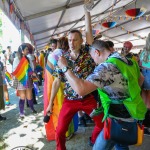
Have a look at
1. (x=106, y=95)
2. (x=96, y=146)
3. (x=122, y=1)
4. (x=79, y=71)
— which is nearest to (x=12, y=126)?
(x=79, y=71)

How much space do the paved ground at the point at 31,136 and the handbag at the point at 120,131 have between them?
5.04 ft

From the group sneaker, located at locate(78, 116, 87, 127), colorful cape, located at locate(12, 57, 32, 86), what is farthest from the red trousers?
colorful cape, located at locate(12, 57, 32, 86)

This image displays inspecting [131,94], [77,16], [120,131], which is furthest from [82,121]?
[77,16]

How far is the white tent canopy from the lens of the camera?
6.12 m

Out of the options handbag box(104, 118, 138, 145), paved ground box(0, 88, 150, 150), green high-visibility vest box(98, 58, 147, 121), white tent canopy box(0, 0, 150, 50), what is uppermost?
white tent canopy box(0, 0, 150, 50)

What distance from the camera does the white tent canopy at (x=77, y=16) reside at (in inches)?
241

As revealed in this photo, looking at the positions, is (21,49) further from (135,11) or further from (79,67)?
(135,11)

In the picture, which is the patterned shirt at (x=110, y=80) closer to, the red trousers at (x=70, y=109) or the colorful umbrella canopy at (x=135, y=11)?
the red trousers at (x=70, y=109)

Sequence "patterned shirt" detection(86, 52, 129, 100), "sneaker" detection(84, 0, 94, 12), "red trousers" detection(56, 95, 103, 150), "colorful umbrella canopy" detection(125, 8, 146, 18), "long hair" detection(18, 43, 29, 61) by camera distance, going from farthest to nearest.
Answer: "colorful umbrella canopy" detection(125, 8, 146, 18)
"long hair" detection(18, 43, 29, 61)
"sneaker" detection(84, 0, 94, 12)
"red trousers" detection(56, 95, 103, 150)
"patterned shirt" detection(86, 52, 129, 100)

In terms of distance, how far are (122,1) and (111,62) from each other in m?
7.60

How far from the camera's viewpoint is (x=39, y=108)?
5.88 metres

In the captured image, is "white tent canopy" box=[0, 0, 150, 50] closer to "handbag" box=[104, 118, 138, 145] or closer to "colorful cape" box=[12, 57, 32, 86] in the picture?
"colorful cape" box=[12, 57, 32, 86]

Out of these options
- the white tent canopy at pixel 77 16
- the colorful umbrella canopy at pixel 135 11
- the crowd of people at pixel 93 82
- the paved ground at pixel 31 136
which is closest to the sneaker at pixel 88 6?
the crowd of people at pixel 93 82

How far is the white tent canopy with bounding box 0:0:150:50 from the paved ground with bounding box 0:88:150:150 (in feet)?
7.71
